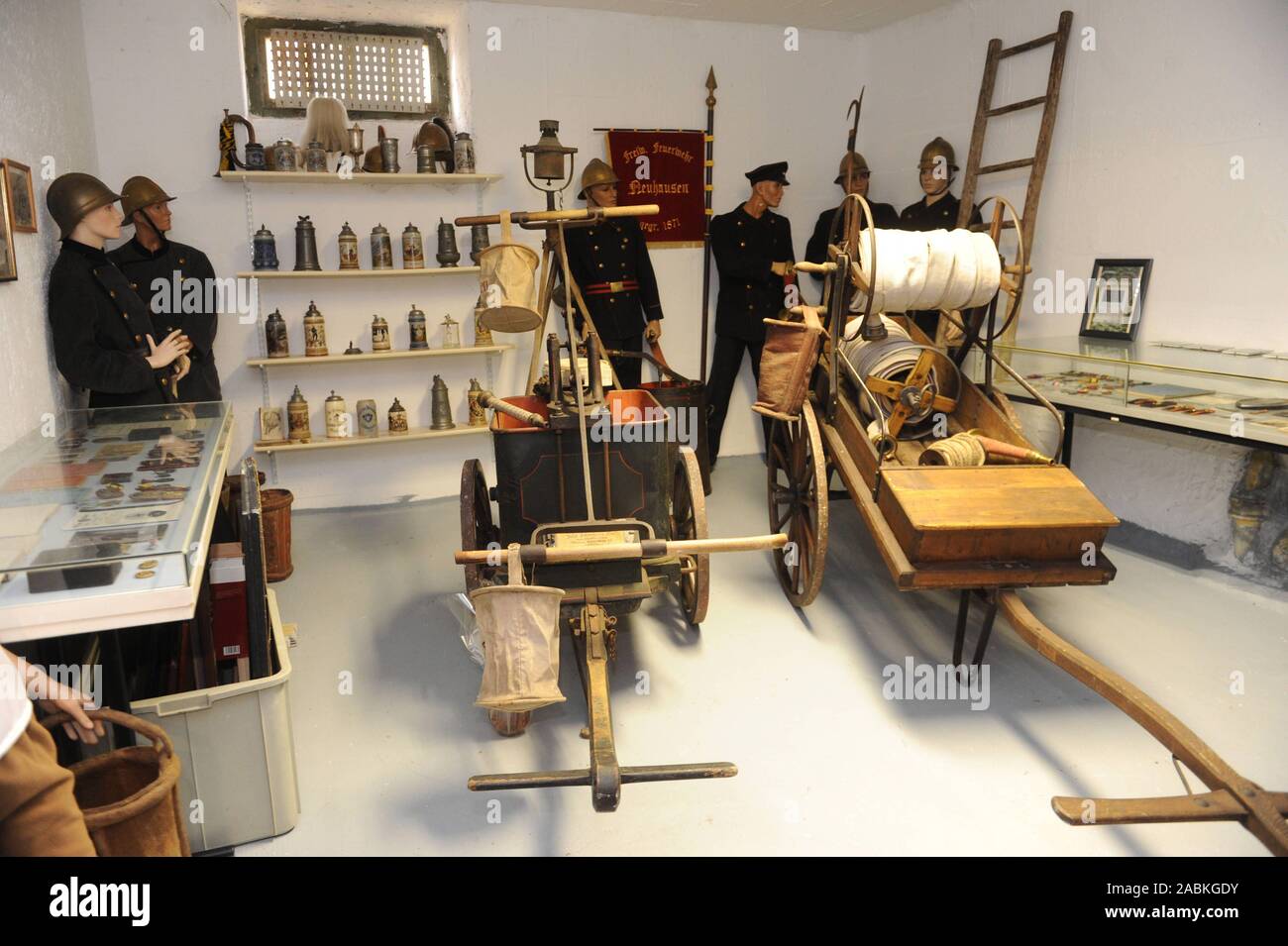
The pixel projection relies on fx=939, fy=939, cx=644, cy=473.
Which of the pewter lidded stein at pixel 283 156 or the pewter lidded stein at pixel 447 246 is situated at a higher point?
the pewter lidded stein at pixel 283 156

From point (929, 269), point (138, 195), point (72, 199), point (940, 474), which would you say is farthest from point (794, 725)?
point (138, 195)

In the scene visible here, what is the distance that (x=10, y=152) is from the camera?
3.77 meters

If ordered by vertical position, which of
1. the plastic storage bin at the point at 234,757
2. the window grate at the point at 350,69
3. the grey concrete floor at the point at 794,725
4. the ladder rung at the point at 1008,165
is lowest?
the grey concrete floor at the point at 794,725

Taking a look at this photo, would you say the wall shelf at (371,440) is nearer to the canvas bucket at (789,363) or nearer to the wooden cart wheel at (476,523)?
the wooden cart wheel at (476,523)

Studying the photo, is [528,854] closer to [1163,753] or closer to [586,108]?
[1163,753]

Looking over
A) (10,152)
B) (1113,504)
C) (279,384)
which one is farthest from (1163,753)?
(279,384)

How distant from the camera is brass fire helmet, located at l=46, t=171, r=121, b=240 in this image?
4.00 metres

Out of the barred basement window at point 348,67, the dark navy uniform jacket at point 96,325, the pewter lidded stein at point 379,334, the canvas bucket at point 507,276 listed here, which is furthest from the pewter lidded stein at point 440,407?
the canvas bucket at point 507,276

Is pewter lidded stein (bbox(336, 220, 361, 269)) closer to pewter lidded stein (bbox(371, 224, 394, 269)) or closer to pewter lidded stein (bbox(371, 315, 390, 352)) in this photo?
pewter lidded stein (bbox(371, 224, 394, 269))

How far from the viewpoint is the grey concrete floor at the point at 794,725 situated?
2895mm

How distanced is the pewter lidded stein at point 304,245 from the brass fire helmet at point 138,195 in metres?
0.84

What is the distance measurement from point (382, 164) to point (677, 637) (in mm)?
3654

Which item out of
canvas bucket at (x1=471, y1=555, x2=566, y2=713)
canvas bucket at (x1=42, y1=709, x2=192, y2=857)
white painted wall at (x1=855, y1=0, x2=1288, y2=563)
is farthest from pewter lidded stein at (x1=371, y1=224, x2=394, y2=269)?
canvas bucket at (x1=42, y1=709, x2=192, y2=857)

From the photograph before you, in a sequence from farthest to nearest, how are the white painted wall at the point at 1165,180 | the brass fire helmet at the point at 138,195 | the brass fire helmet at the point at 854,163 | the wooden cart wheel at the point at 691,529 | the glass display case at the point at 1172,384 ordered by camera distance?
the brass fire helmet at the point at 854,163
the brass fire helmet at the point at 138,195
the white painted wall at the point at 1165,180
the glass display case at the point at 1172,384
the wooden cart wheel at the point at 691,529
